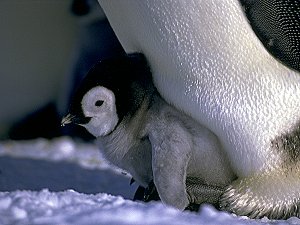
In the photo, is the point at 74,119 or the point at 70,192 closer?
the point at 70,192

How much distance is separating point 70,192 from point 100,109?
0.30 meters

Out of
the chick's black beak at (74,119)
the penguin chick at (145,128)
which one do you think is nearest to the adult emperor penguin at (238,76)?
the penguin chick at (145,128)

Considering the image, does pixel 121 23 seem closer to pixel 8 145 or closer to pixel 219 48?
pixel 219 48

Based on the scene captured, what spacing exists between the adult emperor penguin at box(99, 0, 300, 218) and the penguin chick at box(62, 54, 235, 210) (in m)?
0.02

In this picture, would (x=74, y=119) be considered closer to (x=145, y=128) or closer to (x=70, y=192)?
(x=145, y=128)

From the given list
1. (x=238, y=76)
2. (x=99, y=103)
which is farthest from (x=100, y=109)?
(x=238, y=76)

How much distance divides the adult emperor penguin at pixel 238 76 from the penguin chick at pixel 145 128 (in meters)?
0.02

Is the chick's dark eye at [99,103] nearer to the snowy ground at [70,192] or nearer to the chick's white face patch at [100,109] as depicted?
the chick's white face patch at [100,109]

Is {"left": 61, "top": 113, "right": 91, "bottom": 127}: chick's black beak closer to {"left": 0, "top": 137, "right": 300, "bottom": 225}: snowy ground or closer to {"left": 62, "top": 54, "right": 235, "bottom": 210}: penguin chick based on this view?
{"left": 62, "top": 54, "right": 235, "bottom": 210}: penguin chick

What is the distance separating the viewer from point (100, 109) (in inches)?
47.3

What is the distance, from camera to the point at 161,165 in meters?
1.19

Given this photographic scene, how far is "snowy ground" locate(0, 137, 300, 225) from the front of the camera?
778 mm

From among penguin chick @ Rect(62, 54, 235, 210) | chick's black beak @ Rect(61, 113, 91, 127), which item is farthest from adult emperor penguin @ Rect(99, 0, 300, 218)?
chick's black beak @ Rect(61, 113, 91, 127)

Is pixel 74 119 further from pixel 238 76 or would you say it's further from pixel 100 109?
pixel 238 76
